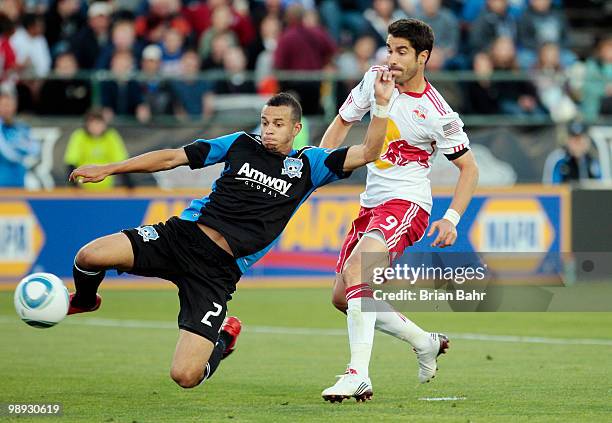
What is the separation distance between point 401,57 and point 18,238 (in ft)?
32.3

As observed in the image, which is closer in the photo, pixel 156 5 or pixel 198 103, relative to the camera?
pixel 198 103

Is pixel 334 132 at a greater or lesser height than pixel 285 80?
lesser

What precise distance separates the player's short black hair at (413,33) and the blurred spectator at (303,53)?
10854mm

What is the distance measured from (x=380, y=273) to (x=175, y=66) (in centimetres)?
1209

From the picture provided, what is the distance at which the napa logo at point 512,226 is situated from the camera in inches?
723

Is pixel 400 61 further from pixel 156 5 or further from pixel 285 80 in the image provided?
pixel 156 5

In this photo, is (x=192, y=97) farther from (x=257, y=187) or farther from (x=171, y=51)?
(x=257, y=187)

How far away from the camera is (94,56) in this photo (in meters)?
20.6

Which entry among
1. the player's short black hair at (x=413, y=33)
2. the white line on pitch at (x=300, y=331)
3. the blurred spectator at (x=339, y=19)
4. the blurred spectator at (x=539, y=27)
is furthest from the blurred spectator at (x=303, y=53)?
the player's short black hair at (x=413, y=33)

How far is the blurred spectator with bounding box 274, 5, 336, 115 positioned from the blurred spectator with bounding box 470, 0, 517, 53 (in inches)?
115

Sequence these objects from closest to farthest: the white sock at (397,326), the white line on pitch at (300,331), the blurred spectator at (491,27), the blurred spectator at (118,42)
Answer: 1. the white sock at (397,326)
2. the white line on pitch at (300,331)
3. the blurred spectator at (118,42)
4. the blurred spectator at (491,27)

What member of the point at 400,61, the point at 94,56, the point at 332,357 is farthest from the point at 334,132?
the point at 94,56

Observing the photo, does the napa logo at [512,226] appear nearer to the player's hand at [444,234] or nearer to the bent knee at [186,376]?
the player's hand at [444,234]

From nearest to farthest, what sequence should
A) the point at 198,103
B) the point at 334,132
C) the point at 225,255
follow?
the point at 225,255 < the point at 334,132 < the point at 198,103
